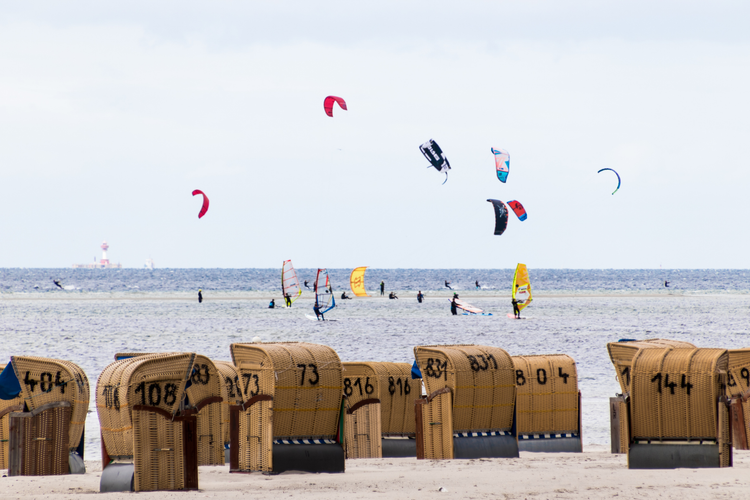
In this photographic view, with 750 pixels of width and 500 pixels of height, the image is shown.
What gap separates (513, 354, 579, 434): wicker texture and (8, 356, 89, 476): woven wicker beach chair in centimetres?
679

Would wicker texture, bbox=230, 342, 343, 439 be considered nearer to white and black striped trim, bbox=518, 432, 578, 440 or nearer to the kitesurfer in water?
white and black striped trim, bbox=518, 432, 578, 440

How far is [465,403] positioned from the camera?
11.8m

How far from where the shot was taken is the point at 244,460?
1041cm

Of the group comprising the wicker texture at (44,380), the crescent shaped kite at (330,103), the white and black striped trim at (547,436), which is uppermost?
the crescent shaped kite at (330,103)

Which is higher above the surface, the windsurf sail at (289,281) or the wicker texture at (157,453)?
the windsurf sail at (289,281)

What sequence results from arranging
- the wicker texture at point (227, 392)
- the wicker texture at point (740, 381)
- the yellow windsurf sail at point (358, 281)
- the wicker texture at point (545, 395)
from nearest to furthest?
the wicker texture at point (227, 392)
the wicker texture at point (740, 381)
the wicker texture at point (545, 395)
the yellow windsurf sail at point (358, 281)

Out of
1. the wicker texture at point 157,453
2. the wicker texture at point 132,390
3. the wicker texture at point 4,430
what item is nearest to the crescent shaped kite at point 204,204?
the wicker texture at point 4,430

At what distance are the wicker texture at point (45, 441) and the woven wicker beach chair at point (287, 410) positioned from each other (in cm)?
215

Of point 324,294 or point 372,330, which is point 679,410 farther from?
point 324,294

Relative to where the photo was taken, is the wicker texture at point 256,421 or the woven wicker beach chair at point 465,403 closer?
the wicker texture at point 256,421

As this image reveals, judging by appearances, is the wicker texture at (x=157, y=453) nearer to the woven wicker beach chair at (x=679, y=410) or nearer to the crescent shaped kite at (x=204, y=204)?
the woven wicker beach chair at (x=679, y=410)

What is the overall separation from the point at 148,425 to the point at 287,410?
5.90 ft

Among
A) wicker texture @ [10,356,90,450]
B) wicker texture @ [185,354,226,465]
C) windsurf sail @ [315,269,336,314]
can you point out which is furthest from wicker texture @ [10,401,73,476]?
windsurf sail @ [315,269,336,314]

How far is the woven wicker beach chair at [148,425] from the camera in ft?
29.5
